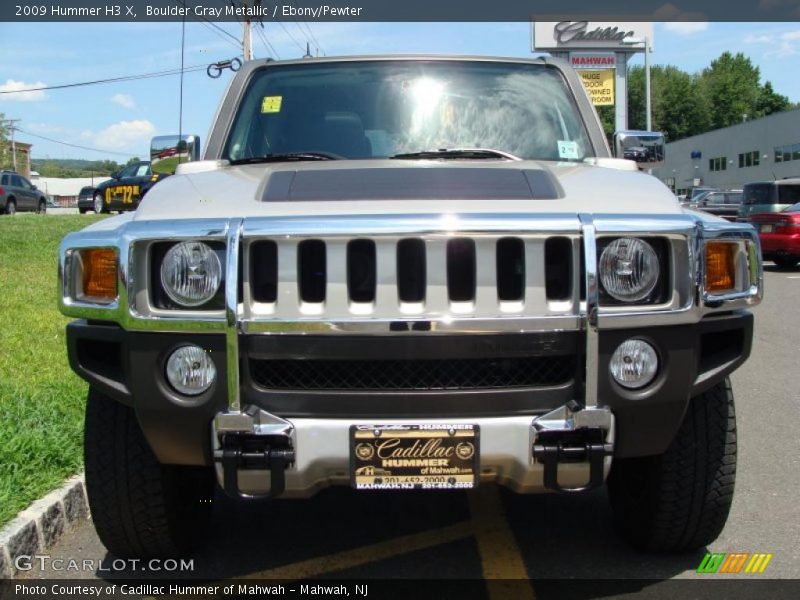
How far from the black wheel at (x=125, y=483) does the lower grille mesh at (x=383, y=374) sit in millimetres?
669

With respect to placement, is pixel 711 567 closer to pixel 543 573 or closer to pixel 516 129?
pixel 543 573

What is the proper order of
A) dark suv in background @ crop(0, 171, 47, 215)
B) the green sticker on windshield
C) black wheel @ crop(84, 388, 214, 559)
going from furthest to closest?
dark suv in background @ crop(0, 171, 47, 215) < the green sticker on windshield < black wheel @ crop(84, 388, 214, 559)

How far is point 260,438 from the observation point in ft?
8.77

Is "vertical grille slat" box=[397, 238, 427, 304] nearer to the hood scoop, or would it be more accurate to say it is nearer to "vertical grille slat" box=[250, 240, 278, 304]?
the hood scoop

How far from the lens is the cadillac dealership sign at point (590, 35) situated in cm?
5034

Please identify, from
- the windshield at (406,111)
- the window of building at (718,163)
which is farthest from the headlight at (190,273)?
the window of building at (718,163)

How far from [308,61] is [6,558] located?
2615 millimetres

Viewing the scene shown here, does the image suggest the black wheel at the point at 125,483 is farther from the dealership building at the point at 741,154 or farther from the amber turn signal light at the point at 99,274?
the dealership building at the point at 741,154

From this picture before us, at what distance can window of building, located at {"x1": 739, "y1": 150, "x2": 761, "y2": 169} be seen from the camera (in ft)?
198

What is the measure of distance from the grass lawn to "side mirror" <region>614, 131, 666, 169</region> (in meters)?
3.08

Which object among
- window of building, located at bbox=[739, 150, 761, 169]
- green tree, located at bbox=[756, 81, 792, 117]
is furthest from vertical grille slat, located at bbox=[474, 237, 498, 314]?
green tree, located at bbox=[756, 81, 792, 117]

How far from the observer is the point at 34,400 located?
5.15 m

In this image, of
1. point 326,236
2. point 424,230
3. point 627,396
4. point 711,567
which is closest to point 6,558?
point 326,236

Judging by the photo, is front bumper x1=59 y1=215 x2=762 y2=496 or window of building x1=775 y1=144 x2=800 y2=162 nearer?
front bumper x1=59 y1=215 x2=762 y2=496
